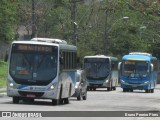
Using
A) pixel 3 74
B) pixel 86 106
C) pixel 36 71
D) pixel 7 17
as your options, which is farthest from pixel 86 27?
pixel 36 71

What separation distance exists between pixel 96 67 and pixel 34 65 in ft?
91.8

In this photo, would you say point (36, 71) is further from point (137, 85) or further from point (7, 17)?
point (7, 17)

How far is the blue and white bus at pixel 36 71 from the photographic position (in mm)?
27125

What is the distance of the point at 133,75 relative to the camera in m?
54.3

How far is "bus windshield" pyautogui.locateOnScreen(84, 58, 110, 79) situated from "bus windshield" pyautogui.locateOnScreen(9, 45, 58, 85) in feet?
89.8

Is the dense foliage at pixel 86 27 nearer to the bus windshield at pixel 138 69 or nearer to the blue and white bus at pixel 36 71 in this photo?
the bus windshield at pixel 138 69

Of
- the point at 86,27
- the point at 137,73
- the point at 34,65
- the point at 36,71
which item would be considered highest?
the point at 86,27

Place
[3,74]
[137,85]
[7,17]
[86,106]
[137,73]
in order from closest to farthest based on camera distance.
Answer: [86,106] → [137,85] → [137,73] → [3,74] → [7,17]

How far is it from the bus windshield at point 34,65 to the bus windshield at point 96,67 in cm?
2737

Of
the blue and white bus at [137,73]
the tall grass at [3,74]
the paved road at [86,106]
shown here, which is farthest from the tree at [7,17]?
the paved road at [86,106]

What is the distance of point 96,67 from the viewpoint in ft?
181

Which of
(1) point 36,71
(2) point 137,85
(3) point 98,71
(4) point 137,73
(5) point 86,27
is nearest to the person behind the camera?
(1) point 36,71

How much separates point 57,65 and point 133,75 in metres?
27.3

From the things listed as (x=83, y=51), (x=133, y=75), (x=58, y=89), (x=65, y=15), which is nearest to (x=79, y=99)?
(x=58, y=89)
